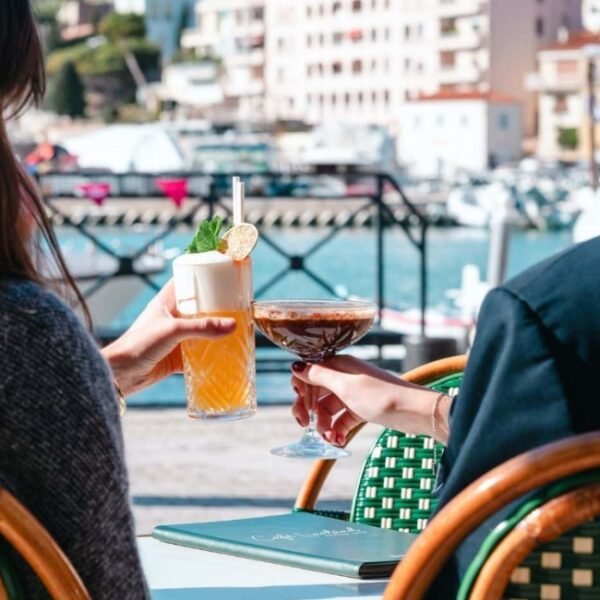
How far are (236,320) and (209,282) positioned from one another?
0.05 metres

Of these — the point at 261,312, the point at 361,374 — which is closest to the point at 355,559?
the point at 361,374

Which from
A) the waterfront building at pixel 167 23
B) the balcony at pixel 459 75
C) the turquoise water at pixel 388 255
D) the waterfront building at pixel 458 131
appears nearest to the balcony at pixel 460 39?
the balcony at pixel 459 75

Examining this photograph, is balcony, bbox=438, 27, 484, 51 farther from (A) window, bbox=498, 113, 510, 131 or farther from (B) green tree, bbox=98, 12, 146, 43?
(B) green tree, bbox=98, 12, 146, 43

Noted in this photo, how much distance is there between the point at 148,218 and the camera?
182 ft

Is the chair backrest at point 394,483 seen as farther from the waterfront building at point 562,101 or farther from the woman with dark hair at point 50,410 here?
the waterfront building at point 562,101

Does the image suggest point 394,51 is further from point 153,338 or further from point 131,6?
point 153,338

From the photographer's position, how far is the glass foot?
181 cm

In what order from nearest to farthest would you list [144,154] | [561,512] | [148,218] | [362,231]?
[561,512] → [144,154] → [148,218] → [362,231]

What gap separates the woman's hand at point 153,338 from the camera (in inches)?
66.4

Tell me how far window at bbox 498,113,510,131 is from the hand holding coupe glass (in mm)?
82897

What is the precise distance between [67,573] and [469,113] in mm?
→ 81431

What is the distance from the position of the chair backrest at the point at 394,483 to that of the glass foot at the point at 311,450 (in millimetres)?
279

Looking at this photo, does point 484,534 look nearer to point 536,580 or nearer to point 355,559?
point 536,580

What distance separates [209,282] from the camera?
1.68 m
